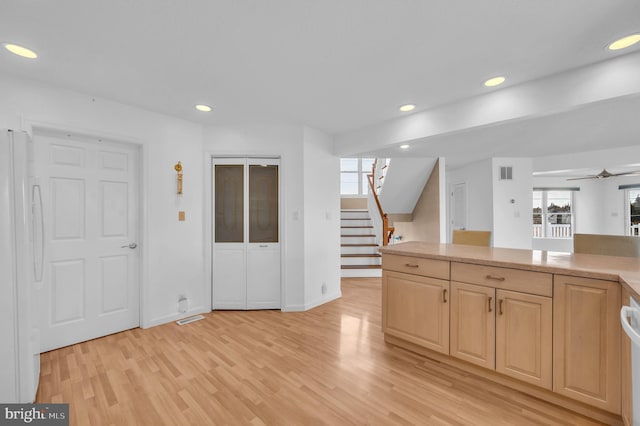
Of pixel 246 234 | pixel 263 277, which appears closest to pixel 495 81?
pixel 246 234

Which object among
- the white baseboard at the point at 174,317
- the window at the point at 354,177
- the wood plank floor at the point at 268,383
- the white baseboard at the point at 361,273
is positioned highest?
the window at the point at 354,177

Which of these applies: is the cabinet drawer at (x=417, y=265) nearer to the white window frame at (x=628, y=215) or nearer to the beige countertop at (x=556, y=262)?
the beige countertop at (x=556, y=262)

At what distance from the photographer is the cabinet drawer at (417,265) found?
7.47 ft

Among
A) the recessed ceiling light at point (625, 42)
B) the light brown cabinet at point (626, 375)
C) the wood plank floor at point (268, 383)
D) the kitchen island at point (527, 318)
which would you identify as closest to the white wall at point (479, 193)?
the kitchen island at point (527, 318)

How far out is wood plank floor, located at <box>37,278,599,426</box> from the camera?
5.64 ft

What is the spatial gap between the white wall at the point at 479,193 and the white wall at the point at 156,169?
563cm

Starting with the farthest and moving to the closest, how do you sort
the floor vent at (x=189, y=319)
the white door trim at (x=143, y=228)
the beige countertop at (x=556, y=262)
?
the floor vent at (x=189, y=319), the white door trim at (x=143, y=228), the beige countertop at (x=556, y=262)

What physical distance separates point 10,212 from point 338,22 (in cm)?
235

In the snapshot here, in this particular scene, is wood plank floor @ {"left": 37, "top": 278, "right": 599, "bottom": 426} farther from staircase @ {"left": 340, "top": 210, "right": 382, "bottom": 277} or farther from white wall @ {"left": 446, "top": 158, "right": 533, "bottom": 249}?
white wall @ {"left": 446, "top": 158, "right": 533, "bottom": 249}

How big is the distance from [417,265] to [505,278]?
66 cm

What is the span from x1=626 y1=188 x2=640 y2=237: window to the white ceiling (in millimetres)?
7602

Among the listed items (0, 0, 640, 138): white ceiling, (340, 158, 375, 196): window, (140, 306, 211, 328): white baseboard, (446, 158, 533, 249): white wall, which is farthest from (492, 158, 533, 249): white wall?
(140, 306, 211, 328): white baseboard

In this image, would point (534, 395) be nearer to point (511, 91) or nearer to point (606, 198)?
point (511, 91)

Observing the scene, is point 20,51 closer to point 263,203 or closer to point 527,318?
point 263,203
